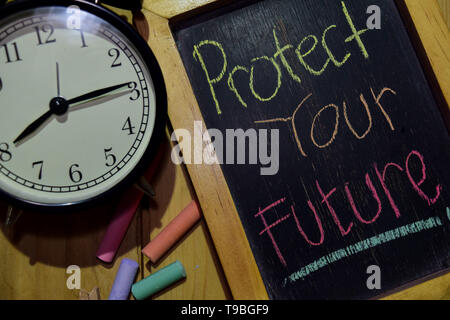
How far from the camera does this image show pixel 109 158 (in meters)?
0.72

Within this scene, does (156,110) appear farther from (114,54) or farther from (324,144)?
(324,144)

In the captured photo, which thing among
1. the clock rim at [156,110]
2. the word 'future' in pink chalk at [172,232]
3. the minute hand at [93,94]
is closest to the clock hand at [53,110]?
the minute hand at [93,94]

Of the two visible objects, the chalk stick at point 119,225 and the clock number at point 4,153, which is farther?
the chalk stick at point 119,225

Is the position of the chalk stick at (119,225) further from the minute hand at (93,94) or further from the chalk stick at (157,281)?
the minute hand at (93,94)

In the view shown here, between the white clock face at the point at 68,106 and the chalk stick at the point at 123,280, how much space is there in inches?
6.7

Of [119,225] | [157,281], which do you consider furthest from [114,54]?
[157,281]

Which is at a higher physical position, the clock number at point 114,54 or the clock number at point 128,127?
the clock number at point 114,54

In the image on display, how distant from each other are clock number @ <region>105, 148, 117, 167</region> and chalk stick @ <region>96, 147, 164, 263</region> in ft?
0.34

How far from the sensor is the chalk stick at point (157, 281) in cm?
79

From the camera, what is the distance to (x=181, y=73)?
2.45ft

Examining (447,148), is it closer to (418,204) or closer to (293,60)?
(418,204)

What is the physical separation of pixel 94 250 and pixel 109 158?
218 millimetres

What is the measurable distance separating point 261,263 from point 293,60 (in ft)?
1.23

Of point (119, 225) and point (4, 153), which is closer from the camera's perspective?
point (4, 153)
